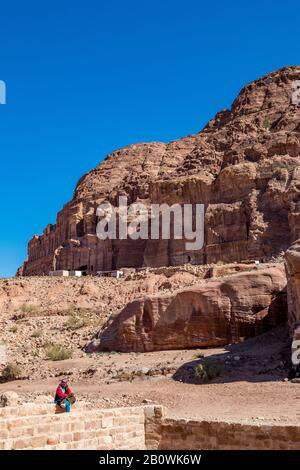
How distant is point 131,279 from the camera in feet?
144

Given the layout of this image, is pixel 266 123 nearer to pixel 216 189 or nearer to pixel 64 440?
pixel 216 189

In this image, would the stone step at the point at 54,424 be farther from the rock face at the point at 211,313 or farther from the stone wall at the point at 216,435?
the rock face at the point at 211,313

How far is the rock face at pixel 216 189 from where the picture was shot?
44.7 metres

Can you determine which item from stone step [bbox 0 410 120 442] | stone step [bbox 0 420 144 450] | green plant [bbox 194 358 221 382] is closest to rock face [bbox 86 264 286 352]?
green plant [bbox 194 358 221 382]

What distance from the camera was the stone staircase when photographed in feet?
27.5

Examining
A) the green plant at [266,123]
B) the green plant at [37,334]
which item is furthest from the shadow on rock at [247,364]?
the green plant at [266,123]

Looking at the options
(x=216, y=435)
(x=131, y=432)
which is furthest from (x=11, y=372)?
(x=216, y=435)

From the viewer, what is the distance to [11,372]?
76.0ft

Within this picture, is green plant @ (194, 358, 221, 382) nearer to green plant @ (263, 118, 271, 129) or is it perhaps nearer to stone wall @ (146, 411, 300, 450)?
stone wall @ (146, 411, 300, 450)

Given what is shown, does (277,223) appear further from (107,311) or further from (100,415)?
(100,415)

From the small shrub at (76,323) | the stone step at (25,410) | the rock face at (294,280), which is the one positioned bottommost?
the stone step at (25,410)

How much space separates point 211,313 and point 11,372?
8.98 meters

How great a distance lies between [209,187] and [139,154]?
112 feet

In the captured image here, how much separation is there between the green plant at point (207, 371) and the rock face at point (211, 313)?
3.26 m
